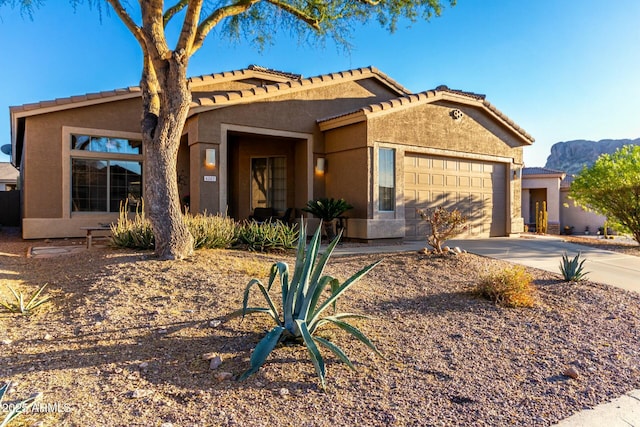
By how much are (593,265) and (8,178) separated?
123ft

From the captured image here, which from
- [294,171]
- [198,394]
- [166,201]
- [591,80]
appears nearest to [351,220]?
[294,171]

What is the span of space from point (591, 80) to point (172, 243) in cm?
1643

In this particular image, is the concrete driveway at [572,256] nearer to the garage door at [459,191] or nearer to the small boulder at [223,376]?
the garage door at [459,191]

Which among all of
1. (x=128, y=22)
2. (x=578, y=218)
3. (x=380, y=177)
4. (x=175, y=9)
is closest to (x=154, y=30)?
(x=128, y=22)

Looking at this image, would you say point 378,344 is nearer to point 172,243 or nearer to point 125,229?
point 172,243

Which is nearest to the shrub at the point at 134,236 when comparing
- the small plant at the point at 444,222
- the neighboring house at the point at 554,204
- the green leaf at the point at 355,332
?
the green leaf at the point at 355,332

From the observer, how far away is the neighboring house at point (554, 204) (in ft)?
71.2

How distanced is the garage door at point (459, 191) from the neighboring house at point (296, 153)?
0.03 metres

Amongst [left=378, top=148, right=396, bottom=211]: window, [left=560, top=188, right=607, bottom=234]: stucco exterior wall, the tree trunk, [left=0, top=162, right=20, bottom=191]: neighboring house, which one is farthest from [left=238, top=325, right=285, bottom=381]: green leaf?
[left=0, top=162, right=20, bottom=191]: neighboring house

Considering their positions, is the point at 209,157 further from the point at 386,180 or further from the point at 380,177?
the point at 386,180

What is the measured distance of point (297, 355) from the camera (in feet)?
11.6

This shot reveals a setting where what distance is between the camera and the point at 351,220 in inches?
436

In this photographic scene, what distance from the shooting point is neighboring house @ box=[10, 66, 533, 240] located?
10805 mm

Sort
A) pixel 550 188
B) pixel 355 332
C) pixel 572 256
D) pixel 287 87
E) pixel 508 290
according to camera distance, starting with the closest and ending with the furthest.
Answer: pixel 355 332
pixel 508 290
pixel 572 256
pixel 287 87
pixel 550 188
